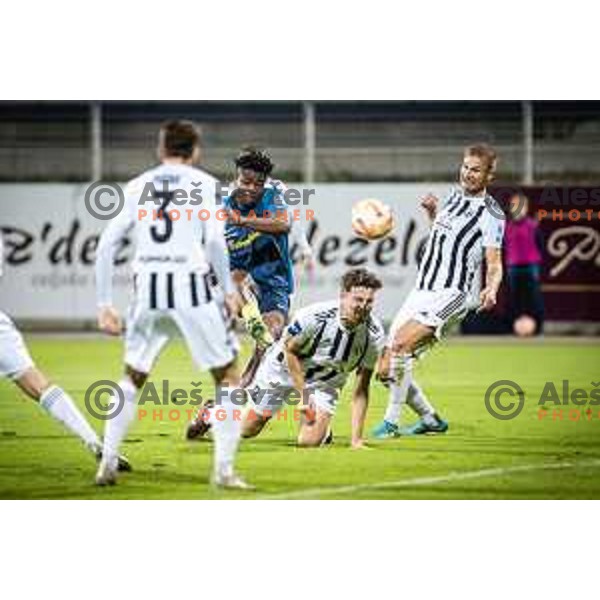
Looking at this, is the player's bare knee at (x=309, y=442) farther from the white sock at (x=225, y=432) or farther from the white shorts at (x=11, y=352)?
the white shorts at (x=11, y=352)

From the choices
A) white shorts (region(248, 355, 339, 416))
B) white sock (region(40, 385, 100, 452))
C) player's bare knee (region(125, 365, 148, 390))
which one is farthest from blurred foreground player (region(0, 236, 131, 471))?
white shorts (region(248, 355, 339, 416))

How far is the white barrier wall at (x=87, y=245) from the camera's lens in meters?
8.47

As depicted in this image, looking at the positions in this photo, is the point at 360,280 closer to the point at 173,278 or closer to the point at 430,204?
the point at 430,204

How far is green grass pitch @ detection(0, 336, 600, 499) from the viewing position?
765 centimetres

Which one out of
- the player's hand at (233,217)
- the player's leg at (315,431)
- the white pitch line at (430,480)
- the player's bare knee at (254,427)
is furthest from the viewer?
the player's leg at (315,431)

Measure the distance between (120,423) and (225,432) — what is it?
1.57ft

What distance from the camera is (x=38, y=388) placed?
795 cm

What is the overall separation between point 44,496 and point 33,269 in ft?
6.64

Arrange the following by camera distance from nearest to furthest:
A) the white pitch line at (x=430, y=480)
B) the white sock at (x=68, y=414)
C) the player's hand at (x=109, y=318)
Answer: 1. the player's hand at (x=109, y=318)
2. the white pitch line at (x=430, y=480)
3. the white sock at (x=68, y=414)

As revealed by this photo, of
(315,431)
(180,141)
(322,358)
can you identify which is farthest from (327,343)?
(180,141)

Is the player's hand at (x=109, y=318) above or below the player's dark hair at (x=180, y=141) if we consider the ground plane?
below

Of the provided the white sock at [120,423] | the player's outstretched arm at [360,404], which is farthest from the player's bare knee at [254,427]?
the white sock at [120,423]

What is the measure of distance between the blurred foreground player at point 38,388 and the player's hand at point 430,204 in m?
1.98

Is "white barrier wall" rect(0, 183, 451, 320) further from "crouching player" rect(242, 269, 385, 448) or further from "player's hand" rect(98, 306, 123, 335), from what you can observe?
"player's hand" rect(98, 306, 123, 335)
